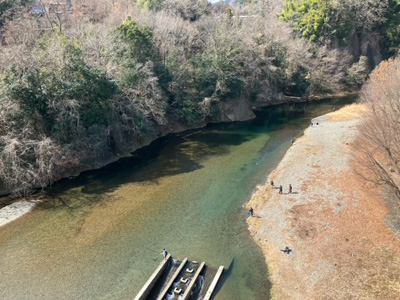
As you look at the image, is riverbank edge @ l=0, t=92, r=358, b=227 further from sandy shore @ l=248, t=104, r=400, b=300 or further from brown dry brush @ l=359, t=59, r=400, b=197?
brown dry brush @ l=359, t=59, r=400, b=197

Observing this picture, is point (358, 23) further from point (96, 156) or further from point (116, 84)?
point (96, 156)

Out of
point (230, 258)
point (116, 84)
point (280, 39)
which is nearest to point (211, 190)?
Result: point (230, 258)

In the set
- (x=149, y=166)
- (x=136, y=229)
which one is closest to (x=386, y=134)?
(x=136, y=229)

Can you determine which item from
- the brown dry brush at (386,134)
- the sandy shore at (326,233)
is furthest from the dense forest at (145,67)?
the brown dry brush at (386,134)

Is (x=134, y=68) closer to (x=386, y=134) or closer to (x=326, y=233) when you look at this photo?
(x=386, y=134)

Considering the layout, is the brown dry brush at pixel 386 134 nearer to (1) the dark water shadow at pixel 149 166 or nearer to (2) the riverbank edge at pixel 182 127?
(1) the dark water shadow at pixel 149 166

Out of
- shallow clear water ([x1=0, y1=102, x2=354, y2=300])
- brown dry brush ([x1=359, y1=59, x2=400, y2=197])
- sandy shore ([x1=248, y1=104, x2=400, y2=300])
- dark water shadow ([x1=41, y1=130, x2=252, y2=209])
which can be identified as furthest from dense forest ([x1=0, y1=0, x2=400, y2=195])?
brown dry brush ([x1=359, y1=59, x2=400, y2=197])
